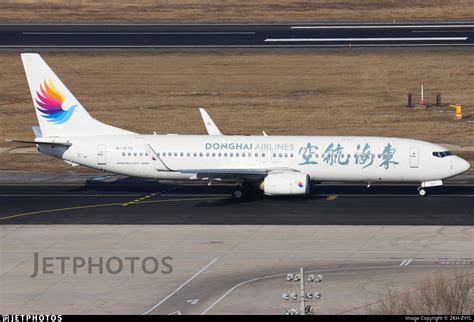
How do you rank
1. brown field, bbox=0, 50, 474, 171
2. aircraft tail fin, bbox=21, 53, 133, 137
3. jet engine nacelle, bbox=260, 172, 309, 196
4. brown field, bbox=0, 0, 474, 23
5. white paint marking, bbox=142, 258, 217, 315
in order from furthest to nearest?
1. brown field, bbox=0, 0, 474, 23
2. brown field, bbox=0, 50, 474, 171
3. aircraft tail fin, bbox=21, 53, 133, 137
4. jet engine nacelle, bbox=260, 172, 309, 196
5. white paint marking, bbox=142, 258, 217, 315

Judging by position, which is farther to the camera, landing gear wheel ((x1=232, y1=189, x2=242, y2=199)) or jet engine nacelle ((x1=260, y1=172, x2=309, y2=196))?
landing gear wheel ((x1=232, y1=189, x2=242, y2=199))

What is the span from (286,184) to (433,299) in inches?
1117

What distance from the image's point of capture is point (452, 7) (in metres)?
158

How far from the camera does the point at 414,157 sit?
74125 millimetres

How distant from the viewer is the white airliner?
2918 inches

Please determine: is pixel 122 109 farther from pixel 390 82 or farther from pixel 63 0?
pixel 63 0

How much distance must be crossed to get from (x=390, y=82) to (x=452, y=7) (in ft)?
149

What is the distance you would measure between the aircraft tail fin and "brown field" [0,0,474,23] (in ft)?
253

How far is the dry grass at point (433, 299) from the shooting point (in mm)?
42469

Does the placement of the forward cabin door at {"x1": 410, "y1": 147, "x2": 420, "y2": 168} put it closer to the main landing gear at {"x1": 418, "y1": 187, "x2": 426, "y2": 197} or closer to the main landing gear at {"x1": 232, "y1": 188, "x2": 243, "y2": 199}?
the main landing gear at {"x1": 418, "y1": 187, "x2": 426, "y2": 197}

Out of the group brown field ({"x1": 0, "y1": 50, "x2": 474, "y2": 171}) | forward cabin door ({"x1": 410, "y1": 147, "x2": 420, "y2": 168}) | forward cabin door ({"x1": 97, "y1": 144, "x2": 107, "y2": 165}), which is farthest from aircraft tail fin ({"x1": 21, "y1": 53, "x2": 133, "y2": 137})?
forward cabin door ({"x1": 410, "y1": 147, "x2": 420, "y2": 168})

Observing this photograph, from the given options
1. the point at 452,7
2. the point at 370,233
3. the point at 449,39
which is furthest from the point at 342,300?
the point at 452,7

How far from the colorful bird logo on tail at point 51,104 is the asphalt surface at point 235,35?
182ft

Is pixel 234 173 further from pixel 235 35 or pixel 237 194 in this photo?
pixel 235 35
